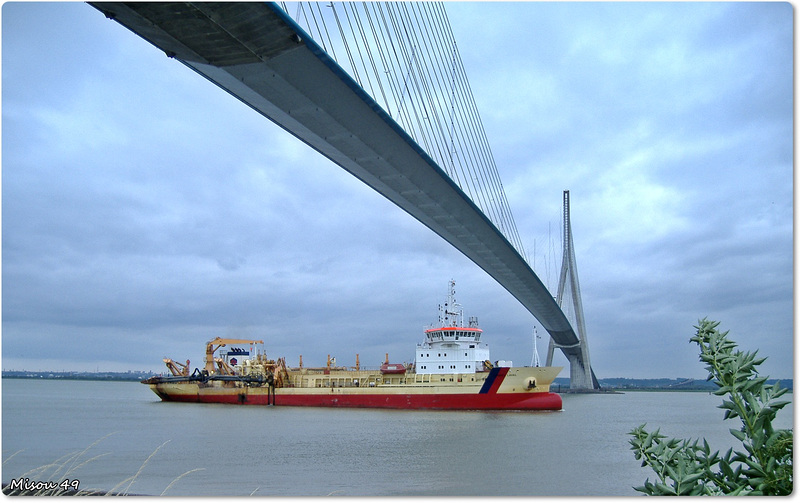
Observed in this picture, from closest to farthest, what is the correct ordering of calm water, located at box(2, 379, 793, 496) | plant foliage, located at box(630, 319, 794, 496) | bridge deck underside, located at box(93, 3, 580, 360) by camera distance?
plant foliage, located at box(630, 319, 794, 496), bridge deck underside, located at box(93, 3, 580, 360), calm water, located at box(2, 379, 793, 496)

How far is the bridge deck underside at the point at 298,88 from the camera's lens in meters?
6.55

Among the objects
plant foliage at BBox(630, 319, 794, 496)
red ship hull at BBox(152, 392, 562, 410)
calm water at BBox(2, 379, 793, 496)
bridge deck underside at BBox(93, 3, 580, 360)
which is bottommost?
calm water at BBox(2, 379, 793, 496)

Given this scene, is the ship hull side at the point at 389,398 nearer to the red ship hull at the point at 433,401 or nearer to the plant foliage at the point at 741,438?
the red ship hull at the point at 433,401

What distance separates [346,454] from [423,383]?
47.7 ft

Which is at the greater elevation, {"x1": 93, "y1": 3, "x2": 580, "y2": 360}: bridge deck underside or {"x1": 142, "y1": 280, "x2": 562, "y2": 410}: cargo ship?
{"x1": 93, "y1": 3, "x2": 580, "y2": 360}: bridge deck underside

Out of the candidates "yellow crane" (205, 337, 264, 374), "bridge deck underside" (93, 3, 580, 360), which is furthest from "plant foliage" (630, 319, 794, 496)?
"yellow crane" (205, 337, 264, 374)

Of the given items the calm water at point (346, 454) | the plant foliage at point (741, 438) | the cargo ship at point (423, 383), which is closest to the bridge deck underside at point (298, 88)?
the calm water at point (346, 454)

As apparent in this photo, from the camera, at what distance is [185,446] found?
15.8 m

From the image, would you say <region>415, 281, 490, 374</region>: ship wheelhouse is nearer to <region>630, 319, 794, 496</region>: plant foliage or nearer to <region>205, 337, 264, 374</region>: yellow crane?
<region>205, 337, 264, 374</region>: yellow crane

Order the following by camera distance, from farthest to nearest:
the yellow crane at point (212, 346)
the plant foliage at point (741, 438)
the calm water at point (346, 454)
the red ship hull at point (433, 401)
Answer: the yellow crane at point (212, 346)
the red ship hull at point (433, 401)
the calm water at point (346, 454)
the plant foliage at point (741, 438)

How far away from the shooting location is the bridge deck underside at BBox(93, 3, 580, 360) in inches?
258

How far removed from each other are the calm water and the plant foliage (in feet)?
20.7

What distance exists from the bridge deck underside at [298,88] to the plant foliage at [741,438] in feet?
19.6

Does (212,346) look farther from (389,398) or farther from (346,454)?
(346,454)
